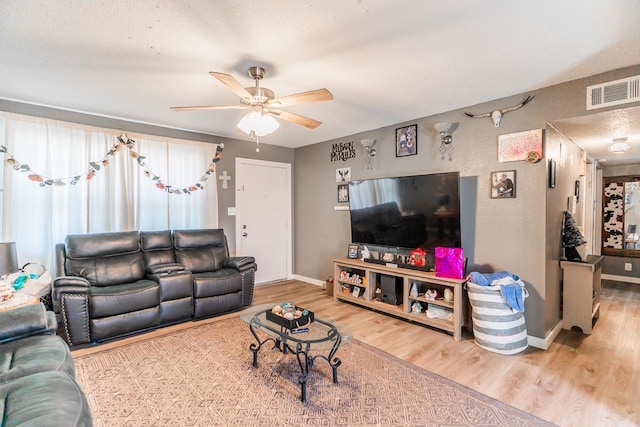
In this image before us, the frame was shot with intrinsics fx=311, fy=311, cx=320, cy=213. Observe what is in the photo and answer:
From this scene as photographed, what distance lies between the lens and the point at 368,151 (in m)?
4.27

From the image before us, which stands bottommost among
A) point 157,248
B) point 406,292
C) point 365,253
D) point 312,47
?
point 406,292

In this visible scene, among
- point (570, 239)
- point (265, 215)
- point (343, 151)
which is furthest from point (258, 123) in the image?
point (570, 239)

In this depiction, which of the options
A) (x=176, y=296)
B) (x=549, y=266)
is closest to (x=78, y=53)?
(x=176, y=296)

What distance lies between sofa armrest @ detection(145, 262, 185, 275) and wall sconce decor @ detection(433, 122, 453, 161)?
320cm

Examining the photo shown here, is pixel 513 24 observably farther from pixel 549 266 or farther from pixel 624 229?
pixel 624 229

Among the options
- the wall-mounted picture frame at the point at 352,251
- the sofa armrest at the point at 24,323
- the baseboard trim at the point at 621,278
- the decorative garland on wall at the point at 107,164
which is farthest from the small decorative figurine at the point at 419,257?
the baseboard trim at the point at 621,278

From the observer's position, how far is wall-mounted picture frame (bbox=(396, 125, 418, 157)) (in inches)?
148

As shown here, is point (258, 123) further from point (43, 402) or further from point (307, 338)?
point (43, 402)

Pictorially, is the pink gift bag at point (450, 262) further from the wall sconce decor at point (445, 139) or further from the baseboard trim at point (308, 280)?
the baseboard trim at point (308, 280)

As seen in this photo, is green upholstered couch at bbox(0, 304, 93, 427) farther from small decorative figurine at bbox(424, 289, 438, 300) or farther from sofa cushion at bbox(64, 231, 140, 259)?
small decorative figurine at bbox(424, 289, 438, 300)

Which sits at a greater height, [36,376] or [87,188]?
[87,188]

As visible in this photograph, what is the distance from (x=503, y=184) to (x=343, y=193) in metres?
2.18

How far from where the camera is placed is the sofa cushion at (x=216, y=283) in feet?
11.2

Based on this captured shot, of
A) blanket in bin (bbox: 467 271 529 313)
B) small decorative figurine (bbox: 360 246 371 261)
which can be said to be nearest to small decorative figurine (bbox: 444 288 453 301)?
blanket in bin (bbox: 467 271 529 313)
